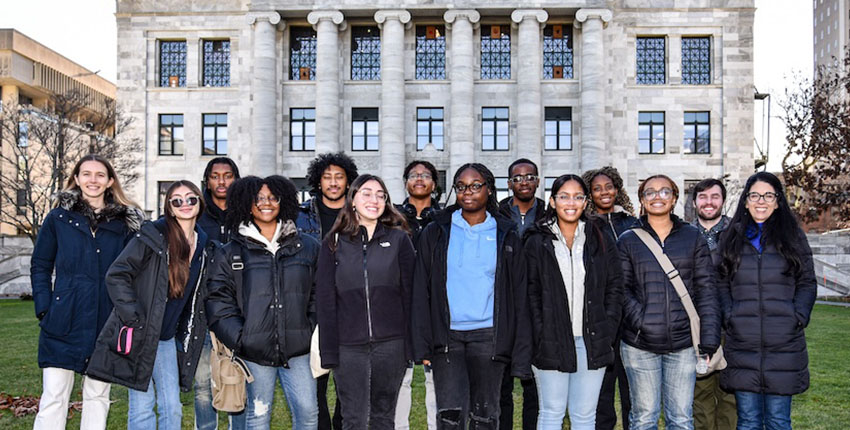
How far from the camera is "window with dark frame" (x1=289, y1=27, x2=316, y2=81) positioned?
3844cm

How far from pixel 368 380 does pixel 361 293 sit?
28.4 inches

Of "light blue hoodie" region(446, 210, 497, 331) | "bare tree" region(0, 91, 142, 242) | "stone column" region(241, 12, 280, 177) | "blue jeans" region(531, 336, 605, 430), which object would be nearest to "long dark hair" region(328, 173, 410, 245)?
"light blue hoodie" region(446, 210, 497, 331)

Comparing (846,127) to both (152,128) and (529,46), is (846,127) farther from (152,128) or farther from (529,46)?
(152,128)

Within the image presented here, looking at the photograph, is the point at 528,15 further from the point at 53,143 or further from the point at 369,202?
the point at 369,202

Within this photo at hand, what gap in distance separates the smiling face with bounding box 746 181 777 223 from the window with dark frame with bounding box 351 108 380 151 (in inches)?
1291

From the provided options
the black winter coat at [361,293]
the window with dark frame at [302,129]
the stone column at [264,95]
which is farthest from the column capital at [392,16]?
the black winter coat at [361,293]

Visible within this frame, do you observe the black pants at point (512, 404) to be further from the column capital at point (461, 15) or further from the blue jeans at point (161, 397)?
the column capital at point (461, 15)

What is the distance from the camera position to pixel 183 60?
39.2m

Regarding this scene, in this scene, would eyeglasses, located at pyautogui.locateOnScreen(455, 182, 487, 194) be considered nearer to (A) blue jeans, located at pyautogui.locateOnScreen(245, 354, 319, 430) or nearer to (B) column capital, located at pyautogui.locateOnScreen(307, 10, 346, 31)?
(A) blue jeans, located at pyautogui.locateOnScreen(245, 354, 319, 430)

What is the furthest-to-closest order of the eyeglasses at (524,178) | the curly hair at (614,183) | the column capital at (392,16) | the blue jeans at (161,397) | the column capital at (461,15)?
the column capital at (392,16) < the column capital at (461,15) < the curly hair at (614,183) < the eyeglasses at (524,178) < the blue jeans at (161,397)

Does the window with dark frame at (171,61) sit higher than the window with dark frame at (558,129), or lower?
higher

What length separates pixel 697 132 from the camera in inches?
1512

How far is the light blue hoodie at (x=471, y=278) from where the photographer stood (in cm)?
546

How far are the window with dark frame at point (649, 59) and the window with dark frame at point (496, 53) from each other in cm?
775
